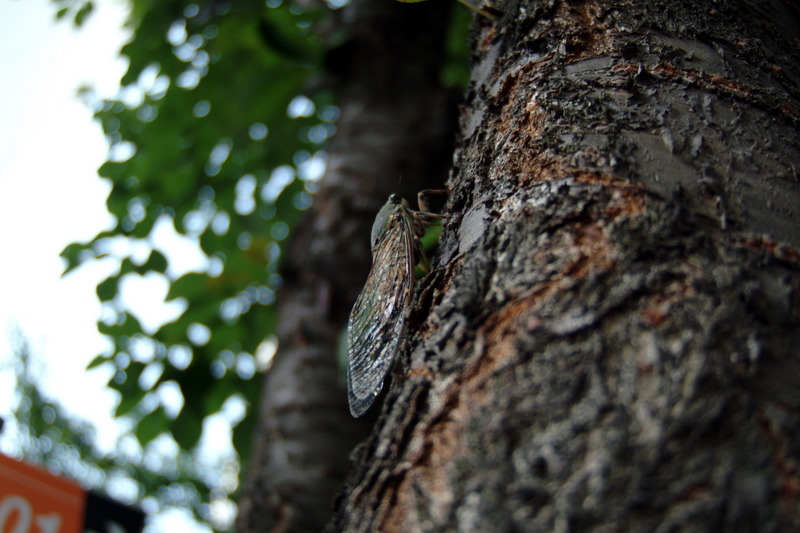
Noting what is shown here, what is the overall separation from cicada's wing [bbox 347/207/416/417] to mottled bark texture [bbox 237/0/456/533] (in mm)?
902

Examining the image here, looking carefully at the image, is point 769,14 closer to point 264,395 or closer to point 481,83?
point 481,83

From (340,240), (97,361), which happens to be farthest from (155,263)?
(340,240)

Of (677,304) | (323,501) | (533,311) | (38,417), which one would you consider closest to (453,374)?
(533,311)

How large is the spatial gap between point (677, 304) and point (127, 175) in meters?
2.55

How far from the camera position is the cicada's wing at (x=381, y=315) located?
91 centimetres

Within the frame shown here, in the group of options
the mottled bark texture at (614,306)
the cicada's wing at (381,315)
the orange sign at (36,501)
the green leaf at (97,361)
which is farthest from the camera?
the green leaf at (97,361)

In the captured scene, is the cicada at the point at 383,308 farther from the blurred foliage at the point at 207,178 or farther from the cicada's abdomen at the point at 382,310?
the blurred foliage at the point at 207,178

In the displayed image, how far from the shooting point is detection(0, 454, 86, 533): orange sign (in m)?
1.30

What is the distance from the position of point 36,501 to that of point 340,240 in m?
1.24

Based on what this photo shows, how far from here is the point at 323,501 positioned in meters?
1.91

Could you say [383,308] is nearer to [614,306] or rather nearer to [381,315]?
[381,315]

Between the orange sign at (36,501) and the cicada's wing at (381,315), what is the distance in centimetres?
80

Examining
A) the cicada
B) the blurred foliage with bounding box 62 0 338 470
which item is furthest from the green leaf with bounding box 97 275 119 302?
the cicada

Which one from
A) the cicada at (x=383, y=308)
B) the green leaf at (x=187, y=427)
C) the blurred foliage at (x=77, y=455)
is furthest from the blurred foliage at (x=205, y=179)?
the blurred foliage at (x=77, y=455)
